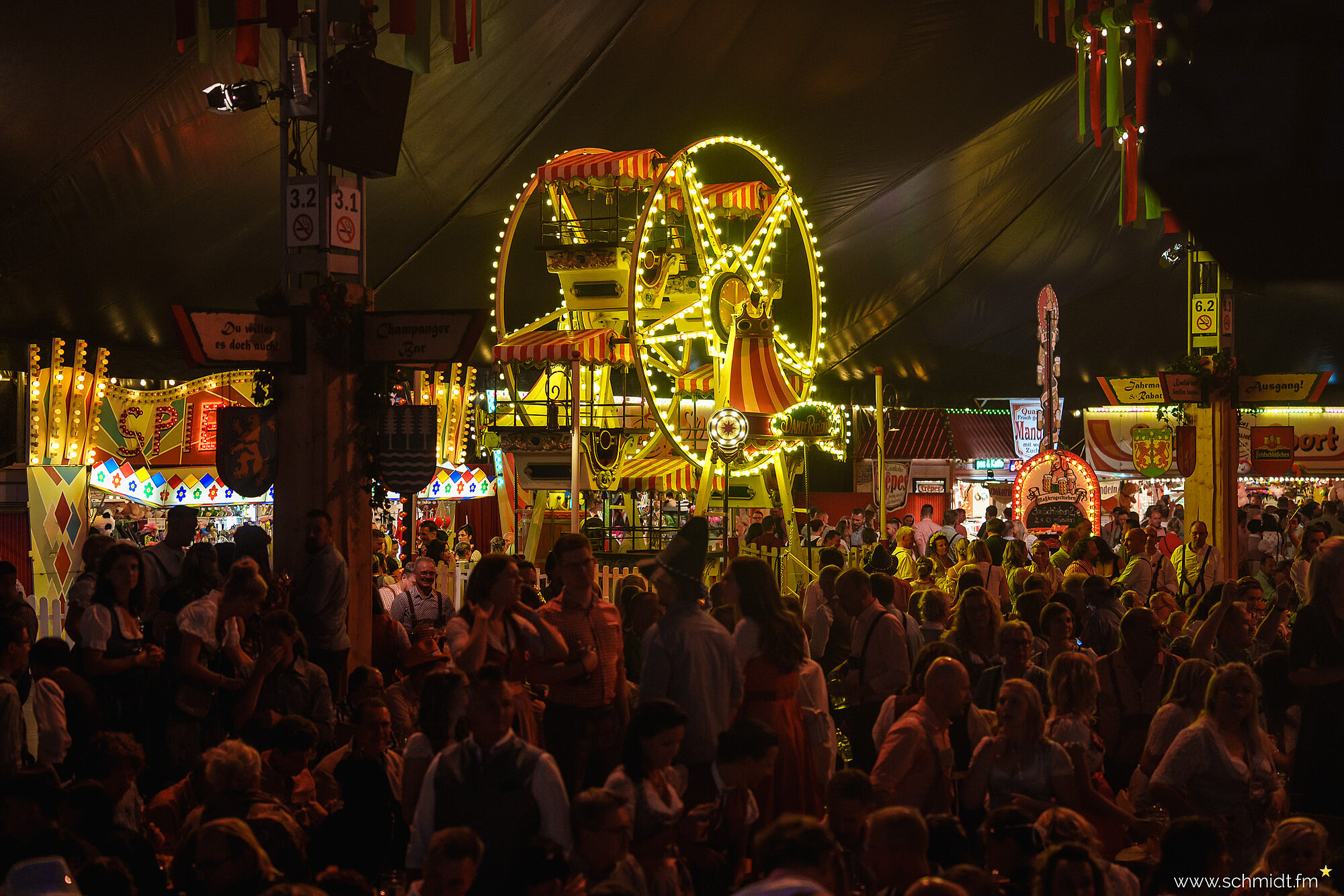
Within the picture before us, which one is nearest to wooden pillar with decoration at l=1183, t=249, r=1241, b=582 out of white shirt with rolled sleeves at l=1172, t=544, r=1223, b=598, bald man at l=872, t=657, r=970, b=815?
white shirt with rolled sleeves at l=1172, t=544, r=1223, b=598

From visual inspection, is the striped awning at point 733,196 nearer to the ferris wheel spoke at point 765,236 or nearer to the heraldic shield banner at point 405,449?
the ferris wheel spoke at point 765,236

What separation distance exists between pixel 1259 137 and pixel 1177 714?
12.8 ft

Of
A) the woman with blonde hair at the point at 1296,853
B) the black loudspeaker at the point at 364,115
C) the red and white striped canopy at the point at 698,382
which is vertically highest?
the black loudspeaker at the point at 364,115

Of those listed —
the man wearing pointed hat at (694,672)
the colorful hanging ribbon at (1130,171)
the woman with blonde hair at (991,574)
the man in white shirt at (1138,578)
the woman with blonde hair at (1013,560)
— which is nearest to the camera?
the man wearing pointed hat at (694,672)

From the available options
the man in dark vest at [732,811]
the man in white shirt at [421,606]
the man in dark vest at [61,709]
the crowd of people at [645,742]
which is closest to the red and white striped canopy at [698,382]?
the man in white shirt at [421,606]

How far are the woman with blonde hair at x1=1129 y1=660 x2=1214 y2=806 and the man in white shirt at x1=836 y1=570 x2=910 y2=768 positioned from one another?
142 centimetres

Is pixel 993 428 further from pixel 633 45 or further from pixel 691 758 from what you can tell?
pixel 691 758

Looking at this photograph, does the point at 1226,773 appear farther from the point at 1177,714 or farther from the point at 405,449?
the point at 405,449

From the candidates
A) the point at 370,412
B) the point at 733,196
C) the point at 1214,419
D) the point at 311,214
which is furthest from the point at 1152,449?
the point at 311,214

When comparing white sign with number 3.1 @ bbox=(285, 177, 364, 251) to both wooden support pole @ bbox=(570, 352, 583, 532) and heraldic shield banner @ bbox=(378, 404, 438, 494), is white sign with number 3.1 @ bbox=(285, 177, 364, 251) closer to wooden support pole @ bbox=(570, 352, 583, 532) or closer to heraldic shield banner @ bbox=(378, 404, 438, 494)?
heraldic shield banner @ bbox=(378, 404, 438, 494)

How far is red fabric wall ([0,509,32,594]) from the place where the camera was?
1524cm

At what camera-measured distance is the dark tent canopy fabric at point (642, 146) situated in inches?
626

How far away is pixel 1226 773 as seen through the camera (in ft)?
15.7

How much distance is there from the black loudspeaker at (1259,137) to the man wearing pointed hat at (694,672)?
349cm
